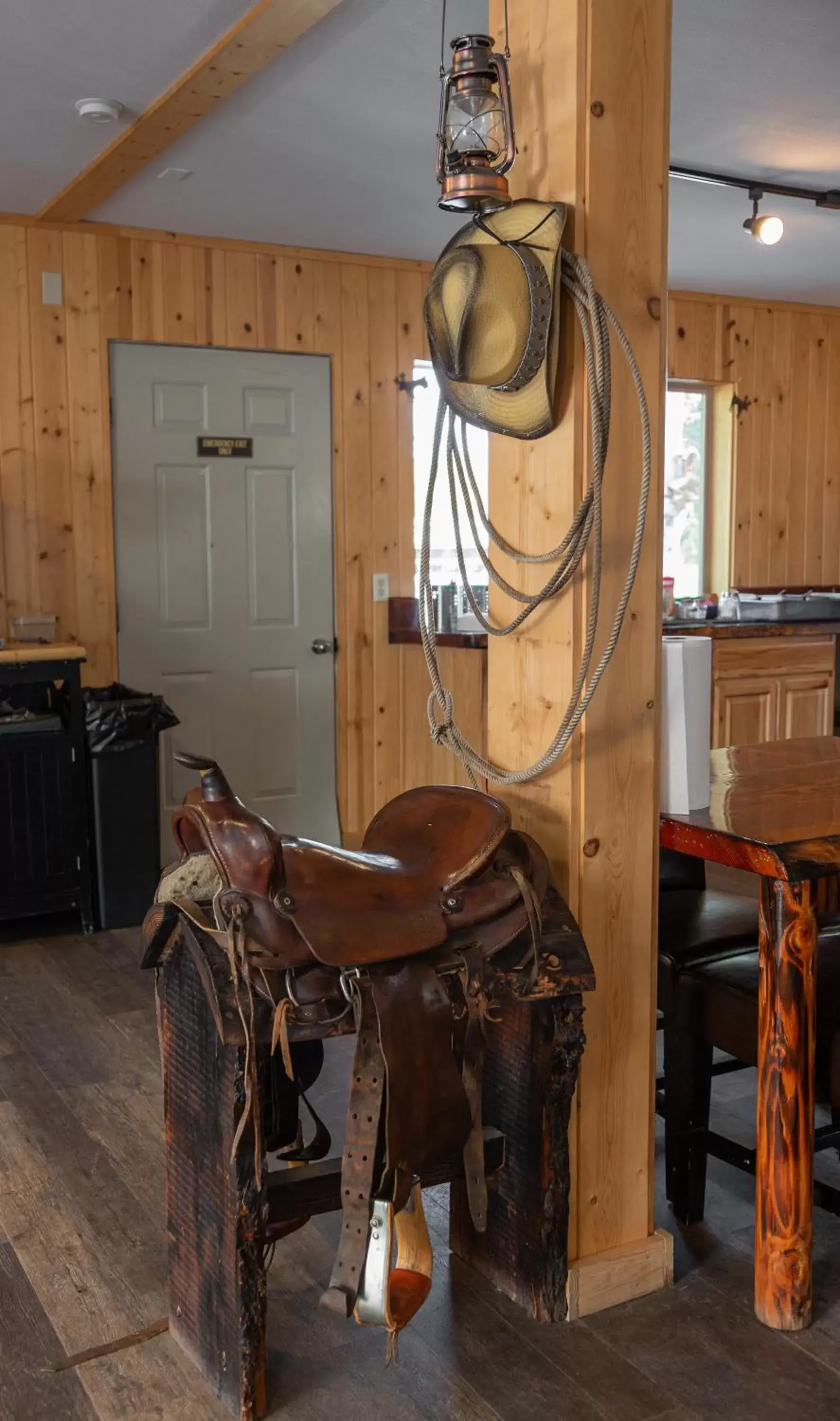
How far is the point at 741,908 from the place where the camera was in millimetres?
2562

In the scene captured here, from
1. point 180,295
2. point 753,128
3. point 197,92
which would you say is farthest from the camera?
point 180,295

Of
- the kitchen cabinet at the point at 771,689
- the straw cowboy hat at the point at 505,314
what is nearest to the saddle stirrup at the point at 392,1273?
the straw cowboy hat at the point at 505,314

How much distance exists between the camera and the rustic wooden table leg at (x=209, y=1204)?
5.85 feet

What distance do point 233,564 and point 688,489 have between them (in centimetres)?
247

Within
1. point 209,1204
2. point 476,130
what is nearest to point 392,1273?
point 209,1204

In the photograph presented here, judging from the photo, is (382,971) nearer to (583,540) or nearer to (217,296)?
(583,540)

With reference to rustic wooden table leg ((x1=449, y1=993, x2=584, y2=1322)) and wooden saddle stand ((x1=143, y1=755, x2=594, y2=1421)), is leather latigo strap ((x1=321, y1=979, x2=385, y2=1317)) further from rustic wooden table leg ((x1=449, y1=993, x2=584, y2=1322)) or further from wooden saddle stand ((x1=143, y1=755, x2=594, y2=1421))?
rustic wooden table leg ((x1=449, y1=993, x2=584, y2=1322))

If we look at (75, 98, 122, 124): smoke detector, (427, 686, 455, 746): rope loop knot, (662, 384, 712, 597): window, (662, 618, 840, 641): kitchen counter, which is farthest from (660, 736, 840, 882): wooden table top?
(662, 384, 712, 597): window

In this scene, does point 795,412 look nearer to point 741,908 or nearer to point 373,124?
Result: point 373,124

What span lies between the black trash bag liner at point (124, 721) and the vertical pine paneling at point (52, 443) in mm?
515

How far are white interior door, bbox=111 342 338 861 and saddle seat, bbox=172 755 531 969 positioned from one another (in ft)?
9.83

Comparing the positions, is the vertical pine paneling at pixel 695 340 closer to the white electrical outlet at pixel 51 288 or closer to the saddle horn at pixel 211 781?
the white electrical outlet at pixel 51 288

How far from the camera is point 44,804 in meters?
4.16

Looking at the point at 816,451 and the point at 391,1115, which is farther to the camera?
the point at 816,451
